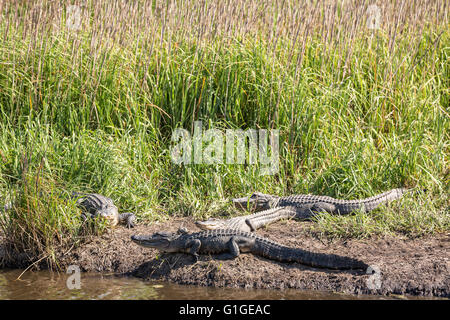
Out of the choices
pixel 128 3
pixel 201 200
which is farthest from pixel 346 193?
pixel 128 3

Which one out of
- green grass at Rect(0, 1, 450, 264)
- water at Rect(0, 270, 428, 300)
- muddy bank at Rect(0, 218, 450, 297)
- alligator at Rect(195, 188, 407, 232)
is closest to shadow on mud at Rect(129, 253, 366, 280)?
muddy bank at Rect(0, 218, 450, 297)

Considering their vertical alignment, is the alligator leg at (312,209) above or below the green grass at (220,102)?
below

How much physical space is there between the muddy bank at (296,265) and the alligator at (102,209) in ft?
0.53

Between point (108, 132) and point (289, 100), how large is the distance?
2.10 m

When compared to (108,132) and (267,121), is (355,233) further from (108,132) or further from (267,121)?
(108,132)

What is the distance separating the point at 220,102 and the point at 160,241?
232cm

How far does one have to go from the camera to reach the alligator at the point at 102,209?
5410 mm

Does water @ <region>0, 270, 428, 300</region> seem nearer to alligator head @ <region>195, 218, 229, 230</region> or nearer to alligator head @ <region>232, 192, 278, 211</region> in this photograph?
alligator head @ <region>195, 218, 229, 230</region>

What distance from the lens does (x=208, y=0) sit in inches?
268

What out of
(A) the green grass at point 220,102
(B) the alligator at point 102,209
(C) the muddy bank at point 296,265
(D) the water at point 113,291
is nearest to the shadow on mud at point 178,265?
(C) the muddy bank at point 296,265

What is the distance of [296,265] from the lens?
4633mm

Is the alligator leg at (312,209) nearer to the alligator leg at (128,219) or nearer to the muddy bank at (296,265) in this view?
the muddy bank at (296,265)

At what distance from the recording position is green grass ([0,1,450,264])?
6008mm
